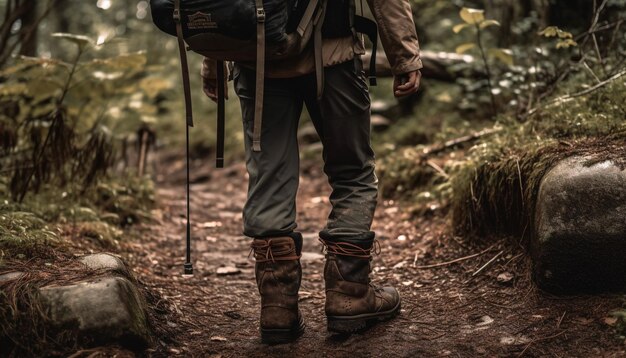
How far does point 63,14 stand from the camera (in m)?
17.0

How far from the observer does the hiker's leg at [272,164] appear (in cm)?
280

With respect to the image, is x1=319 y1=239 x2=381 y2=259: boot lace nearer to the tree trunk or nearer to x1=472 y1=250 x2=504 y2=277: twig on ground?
x1=472 y1=250 x2=504 y2=277: twig on ground

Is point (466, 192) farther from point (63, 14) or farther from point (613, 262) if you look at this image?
point (63, 14)

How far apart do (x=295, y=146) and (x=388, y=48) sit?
0.66 m

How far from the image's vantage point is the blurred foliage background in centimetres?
408

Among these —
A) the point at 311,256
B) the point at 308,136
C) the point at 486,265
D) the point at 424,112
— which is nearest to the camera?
the point at 486,265

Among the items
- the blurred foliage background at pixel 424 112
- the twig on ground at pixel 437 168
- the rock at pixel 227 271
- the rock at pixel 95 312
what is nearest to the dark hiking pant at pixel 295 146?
the rock at pixel 95 312

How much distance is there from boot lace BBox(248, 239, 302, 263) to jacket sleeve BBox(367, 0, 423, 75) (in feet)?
3.28

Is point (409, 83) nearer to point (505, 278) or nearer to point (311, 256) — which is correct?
point (505, 278)

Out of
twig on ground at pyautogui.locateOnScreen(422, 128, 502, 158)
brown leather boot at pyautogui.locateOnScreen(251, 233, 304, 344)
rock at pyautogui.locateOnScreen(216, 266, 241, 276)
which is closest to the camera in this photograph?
brown leather boot at pyautogui.locateOnScreen(251, 233, 304, 344)

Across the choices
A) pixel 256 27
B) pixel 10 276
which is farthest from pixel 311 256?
pixel 256 27

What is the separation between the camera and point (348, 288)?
9.53 ft

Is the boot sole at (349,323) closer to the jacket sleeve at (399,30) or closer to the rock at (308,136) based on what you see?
the jacket sleeve at (399,30)

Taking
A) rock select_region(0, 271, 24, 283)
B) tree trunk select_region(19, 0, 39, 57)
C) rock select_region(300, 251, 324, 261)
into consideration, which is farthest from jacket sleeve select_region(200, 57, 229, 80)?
tree trunk select_region(19, 0, 39, 57)
